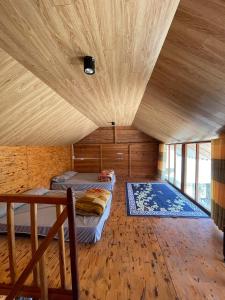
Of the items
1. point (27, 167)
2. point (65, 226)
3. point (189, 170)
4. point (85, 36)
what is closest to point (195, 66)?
point (85, 36)

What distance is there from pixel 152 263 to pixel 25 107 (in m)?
2.81

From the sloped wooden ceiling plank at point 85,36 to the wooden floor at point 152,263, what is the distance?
2.32 meters

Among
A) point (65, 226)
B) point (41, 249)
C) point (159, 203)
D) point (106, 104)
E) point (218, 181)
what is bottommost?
point (159, 203)

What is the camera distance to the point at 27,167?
4652 millimetres

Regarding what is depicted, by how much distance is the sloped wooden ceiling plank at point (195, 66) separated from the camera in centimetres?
116

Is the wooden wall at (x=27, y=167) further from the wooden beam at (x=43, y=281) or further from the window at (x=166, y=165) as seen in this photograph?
the window at (x=166, y=165)

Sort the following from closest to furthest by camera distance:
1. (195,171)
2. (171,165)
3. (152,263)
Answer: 1. (152,263)
2. (195,171)
3. (171,165)

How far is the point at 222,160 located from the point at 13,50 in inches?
124

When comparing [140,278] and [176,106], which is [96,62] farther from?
[140,278]

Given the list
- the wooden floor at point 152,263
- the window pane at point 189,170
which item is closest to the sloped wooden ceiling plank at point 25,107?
the wooden floor at point 152,263

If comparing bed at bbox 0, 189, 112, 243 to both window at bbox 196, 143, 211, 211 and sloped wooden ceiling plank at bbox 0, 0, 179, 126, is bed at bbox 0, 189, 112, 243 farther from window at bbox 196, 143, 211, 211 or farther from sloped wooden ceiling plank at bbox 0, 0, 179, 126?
window at bbox 196, 143, 211, 211

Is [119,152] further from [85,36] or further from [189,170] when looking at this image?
[85,36]

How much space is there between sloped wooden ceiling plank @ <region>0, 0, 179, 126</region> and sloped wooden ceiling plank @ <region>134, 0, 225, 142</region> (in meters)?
0.11

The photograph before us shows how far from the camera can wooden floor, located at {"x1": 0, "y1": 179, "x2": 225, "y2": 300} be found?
6.36 feet
